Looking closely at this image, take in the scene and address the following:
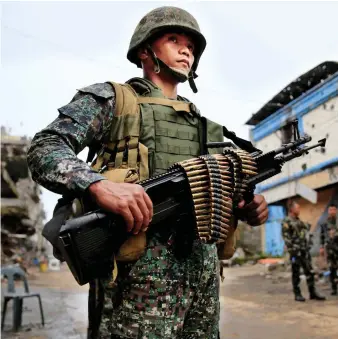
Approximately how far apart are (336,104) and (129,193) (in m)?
14.1

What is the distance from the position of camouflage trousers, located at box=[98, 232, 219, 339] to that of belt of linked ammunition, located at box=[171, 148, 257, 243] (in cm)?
17

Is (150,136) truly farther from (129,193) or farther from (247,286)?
(247,286)

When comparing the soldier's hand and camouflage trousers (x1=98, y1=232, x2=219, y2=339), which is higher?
the soldier's hand

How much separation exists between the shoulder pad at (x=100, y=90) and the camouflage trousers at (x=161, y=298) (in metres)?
0.59

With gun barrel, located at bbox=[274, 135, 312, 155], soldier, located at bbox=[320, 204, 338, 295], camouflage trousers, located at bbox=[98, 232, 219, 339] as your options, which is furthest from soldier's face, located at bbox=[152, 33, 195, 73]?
soldier, located at bbox=[320, 204, 338, 295]

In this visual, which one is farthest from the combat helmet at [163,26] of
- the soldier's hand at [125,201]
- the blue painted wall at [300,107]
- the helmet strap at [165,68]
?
the blue painted wall at [300,107]

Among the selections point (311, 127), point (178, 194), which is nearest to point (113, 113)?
point (178, 194)

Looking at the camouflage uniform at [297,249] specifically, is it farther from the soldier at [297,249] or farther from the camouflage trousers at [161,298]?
the camouflage trousers at [161,298]

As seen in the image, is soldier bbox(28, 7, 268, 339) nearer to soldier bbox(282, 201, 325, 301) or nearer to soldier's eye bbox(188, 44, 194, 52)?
soldier's eye bbox(188, 44, 194, 52)

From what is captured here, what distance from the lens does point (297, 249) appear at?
820cm

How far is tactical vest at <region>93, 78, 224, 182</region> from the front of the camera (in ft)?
5.94

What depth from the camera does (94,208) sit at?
162 cm

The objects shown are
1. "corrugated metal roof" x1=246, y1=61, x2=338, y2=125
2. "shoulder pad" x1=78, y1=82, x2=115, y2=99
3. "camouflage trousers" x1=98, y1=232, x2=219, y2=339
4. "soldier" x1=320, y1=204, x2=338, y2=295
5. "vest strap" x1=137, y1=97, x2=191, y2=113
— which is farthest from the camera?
"corrugated metal roof" x1=246, y1=61, x2=338, y2=125

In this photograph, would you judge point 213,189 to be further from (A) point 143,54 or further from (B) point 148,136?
(A) point 143,54
